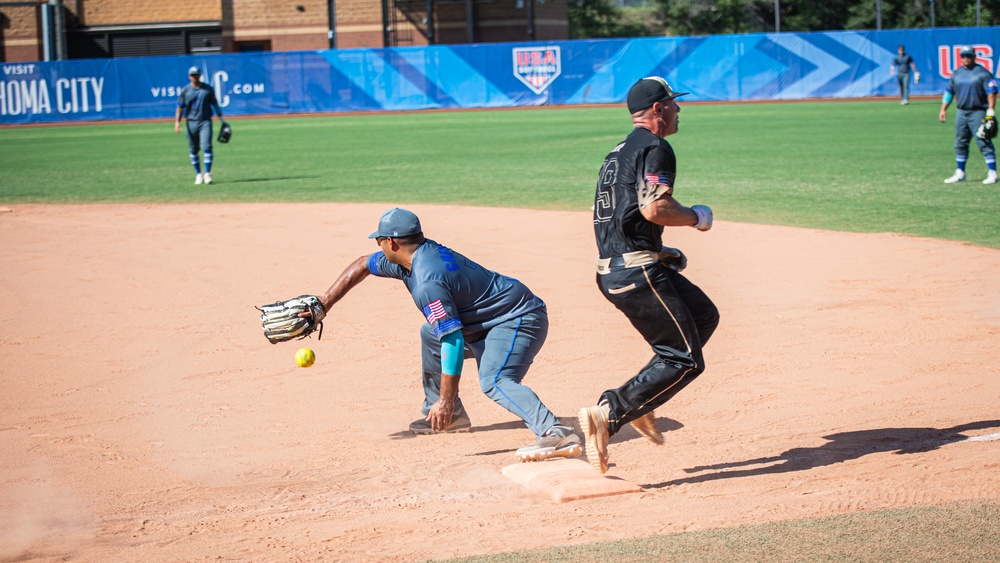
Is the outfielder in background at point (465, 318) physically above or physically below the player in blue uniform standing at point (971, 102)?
below

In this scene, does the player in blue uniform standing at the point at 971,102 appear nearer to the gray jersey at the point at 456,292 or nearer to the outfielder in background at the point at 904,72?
the gray jersey at the point at 456,292

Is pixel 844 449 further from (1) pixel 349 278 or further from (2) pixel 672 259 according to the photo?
(1) pixel 349 278

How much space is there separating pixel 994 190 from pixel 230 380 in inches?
499

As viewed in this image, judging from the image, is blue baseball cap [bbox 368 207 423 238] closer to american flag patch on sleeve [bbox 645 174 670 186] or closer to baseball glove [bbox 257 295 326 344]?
baseball glove [bbox 257 295 326 344]

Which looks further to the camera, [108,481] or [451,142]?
[451,142]

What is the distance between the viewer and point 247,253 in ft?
40.3

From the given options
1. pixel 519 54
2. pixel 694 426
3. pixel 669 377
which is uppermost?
pixel 519 54

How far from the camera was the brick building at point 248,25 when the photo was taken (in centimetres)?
5238

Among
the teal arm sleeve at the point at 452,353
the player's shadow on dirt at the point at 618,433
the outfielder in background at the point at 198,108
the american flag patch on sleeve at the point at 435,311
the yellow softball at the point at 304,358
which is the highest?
the outfielder in background at the point at 198,108

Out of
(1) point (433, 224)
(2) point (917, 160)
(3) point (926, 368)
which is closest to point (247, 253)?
(1) point (433, 224)

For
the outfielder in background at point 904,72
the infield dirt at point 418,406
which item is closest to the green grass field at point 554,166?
the outfielder in background at point 904,72

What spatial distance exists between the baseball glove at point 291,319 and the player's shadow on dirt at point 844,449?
215 cm

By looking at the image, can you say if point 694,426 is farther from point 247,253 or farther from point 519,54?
point 519,54

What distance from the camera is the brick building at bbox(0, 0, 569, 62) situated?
172 ft
